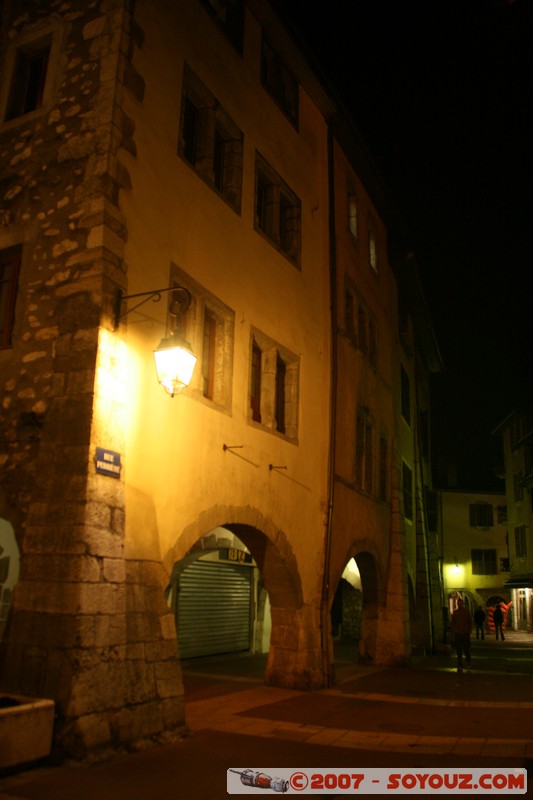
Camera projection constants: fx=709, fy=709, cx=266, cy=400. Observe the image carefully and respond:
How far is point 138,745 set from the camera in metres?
7.55

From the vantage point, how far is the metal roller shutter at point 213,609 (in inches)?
622

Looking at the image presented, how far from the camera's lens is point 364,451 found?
58.9 ft

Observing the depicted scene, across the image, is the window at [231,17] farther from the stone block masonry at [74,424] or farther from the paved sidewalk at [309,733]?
the paved sidewalk at [309,733]

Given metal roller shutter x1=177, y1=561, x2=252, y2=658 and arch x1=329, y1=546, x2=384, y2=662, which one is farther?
arch x1=329, y1=546, x2=384, y2=662

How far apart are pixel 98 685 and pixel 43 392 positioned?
→ 3.34 meters

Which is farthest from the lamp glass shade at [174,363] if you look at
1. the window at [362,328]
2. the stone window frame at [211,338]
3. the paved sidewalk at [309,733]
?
the window at [362,328]

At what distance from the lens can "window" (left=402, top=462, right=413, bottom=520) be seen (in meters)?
22.8

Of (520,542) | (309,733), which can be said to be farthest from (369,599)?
(520,542)

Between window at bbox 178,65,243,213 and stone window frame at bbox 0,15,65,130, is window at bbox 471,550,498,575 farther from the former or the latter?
stone window frame at bbox 0,15,65,130

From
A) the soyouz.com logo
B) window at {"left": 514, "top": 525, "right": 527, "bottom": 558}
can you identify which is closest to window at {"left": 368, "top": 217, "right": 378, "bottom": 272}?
the soyouz.com logo

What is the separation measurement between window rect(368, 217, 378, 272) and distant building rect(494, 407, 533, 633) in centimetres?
1840

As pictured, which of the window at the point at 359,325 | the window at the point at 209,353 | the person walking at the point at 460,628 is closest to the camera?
the window at the point at 209,353

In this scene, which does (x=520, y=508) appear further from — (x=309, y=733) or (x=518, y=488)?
(x=309, y=733)

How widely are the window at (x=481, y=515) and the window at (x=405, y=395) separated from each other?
87.8 ft
